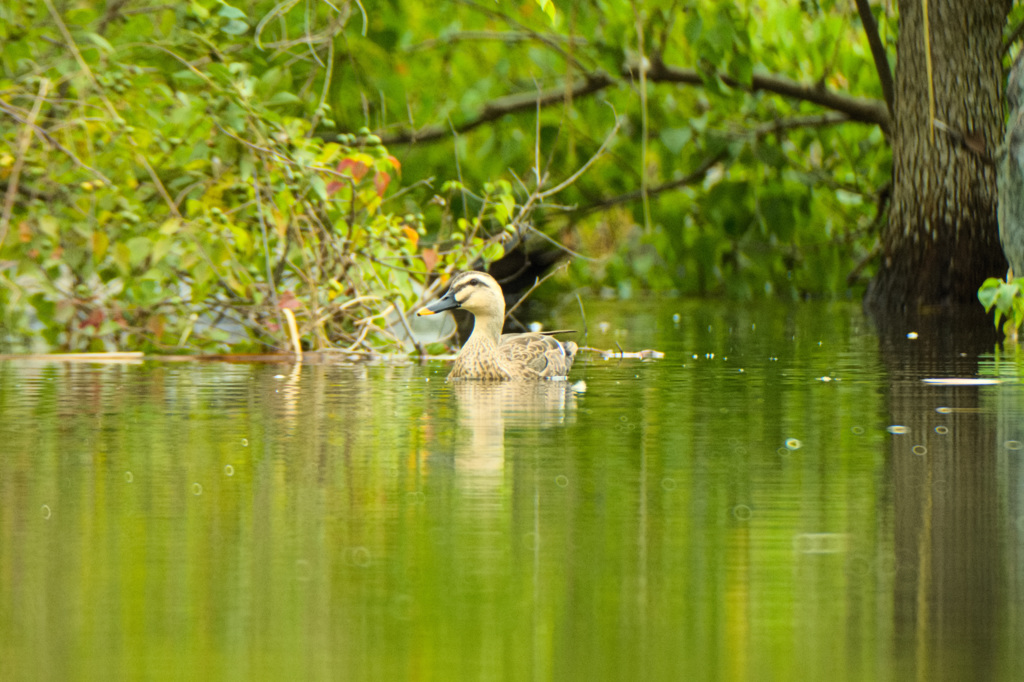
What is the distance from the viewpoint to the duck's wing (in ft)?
25.0

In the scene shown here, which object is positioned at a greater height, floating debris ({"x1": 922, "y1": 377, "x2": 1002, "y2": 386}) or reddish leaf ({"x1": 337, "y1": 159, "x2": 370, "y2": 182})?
reddish leaf ({"x1": 337, "y1": 159, "x2": 370, "y2": 182})

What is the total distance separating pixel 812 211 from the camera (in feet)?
53.9

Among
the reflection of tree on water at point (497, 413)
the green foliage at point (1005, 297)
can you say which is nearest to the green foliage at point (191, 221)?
the reflection of tree on water at point (497, 413)

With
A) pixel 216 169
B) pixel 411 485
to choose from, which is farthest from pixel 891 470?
pixel 216 169

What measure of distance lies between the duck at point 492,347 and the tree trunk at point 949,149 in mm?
6142

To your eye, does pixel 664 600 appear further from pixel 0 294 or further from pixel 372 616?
pixel 0 294

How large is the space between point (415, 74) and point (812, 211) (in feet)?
14.2

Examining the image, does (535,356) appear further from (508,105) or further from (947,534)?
(508,105)

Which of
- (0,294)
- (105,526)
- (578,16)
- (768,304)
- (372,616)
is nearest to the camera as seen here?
(372,616)

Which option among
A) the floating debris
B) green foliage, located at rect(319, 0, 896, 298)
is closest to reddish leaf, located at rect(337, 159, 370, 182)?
the floating debris

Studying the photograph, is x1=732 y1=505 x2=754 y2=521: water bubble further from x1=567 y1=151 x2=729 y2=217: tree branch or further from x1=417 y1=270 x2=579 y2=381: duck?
x1=567 y1=151 x2=729 y2=217: tree branch

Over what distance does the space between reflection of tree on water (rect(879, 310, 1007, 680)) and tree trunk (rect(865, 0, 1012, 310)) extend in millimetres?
6441

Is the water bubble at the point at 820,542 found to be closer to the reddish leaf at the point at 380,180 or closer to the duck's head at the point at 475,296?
the duck's head at the point at 475,296

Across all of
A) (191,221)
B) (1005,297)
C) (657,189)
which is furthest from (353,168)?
(657,189)
